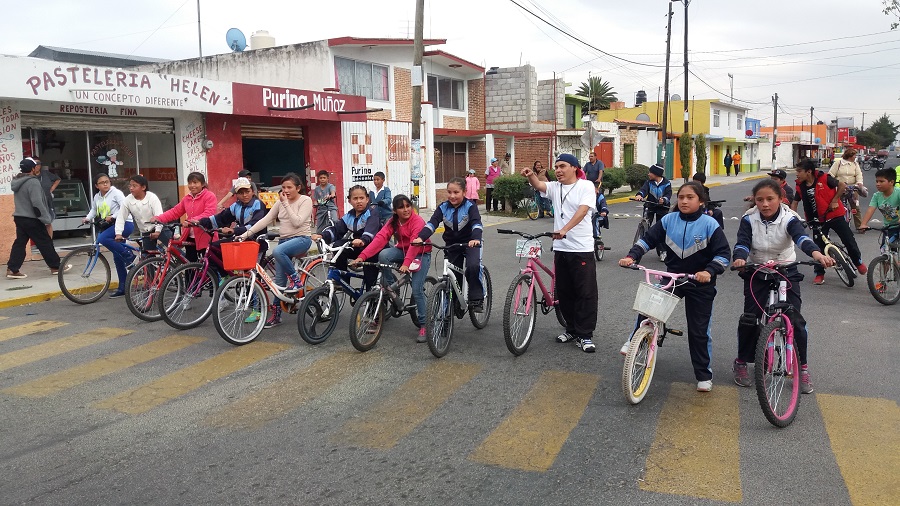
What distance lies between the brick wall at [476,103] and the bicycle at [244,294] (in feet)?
81.0

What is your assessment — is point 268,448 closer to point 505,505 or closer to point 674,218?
point 505,505

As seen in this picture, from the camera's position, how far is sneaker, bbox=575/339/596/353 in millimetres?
7141

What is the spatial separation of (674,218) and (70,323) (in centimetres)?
715

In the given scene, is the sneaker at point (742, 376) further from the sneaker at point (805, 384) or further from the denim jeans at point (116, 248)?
the denim jeans at point (116, 248)

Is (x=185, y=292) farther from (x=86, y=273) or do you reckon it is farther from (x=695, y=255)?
(x=695, y=255)

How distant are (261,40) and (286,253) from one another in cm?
1980

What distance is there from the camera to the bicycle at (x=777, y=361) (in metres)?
5.02

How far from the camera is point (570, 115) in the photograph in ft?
135

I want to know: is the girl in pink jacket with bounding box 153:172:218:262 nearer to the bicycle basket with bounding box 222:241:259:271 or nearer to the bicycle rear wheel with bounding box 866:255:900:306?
the bicycle basket with bounding box 222:241:259:271

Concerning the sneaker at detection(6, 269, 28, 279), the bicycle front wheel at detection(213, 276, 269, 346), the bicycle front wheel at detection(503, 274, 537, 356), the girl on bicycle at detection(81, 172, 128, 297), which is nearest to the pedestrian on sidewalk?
the sneaker at detection(6, 269, 28, 279)

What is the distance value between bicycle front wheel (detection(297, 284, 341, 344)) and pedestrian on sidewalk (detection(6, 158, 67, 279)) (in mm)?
5992

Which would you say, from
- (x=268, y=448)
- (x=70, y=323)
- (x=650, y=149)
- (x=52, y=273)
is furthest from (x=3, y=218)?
(x=650, y=149)

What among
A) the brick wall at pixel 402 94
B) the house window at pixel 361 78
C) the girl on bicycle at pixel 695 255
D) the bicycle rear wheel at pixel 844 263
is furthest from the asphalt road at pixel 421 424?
the brick wall at pixel 402 94

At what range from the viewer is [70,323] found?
→ 8891 mm
